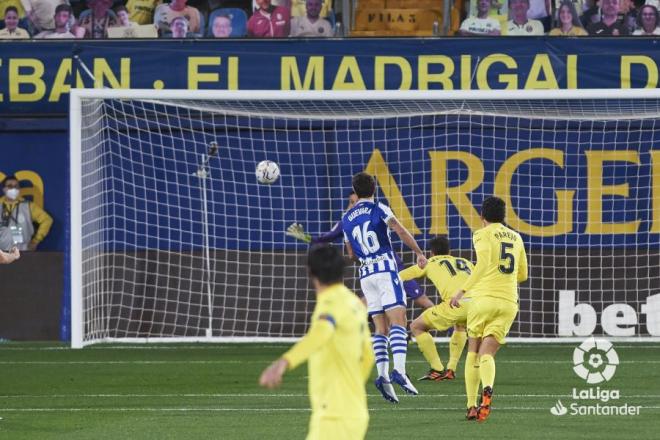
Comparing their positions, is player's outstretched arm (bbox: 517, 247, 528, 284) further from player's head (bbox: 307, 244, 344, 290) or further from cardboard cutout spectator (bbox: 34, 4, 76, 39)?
cardboard cutout spectator (bbox: 34, 4, 76, 39)

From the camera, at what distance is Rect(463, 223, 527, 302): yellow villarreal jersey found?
35.5 ft

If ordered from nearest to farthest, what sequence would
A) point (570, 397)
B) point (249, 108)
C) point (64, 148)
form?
1. point (570, 397)
2. point (249, 108)
3. point (64, 148)

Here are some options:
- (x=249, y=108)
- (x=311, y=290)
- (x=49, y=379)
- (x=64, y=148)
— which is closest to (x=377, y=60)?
(x=249, y=108)

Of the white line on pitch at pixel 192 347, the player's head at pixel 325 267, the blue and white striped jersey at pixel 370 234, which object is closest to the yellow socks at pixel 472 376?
the blue and white striped jersey at pixel 370 234

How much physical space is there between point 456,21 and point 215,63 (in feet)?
14.9

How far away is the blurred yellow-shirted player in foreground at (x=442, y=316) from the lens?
1395 cm

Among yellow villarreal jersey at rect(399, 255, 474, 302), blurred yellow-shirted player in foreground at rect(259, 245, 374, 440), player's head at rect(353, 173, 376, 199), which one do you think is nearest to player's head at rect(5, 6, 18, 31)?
yellow villarreal jersey at rect(399, 255, 474, 302)

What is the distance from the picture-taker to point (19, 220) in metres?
19.2

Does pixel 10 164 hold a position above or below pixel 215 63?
below

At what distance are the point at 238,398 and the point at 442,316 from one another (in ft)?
7.95

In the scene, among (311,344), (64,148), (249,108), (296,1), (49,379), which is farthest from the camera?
(296,1)

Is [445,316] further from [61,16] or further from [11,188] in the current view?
[61,16]

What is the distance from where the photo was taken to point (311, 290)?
18828 millimetres

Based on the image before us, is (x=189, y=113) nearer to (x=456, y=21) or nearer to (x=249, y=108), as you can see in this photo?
(x=249, y=108)
